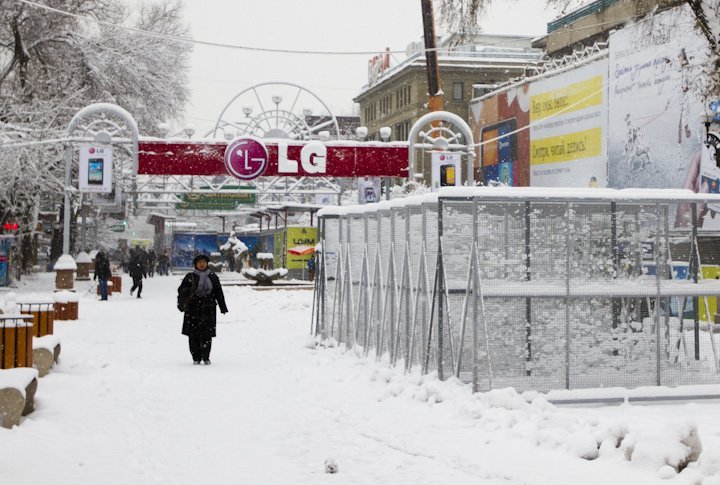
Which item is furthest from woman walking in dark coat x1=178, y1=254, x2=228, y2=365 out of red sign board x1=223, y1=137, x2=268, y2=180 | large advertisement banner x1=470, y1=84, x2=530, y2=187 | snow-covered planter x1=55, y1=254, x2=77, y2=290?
large advertisement banner x1=470, y1=84, x2=530, y2=187

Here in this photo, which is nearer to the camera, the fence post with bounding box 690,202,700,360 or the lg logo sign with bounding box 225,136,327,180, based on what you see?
the fence post with bounding box 690,202,700,360

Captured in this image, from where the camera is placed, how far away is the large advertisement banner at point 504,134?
64.7m

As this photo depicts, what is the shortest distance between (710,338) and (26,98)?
31.6 m

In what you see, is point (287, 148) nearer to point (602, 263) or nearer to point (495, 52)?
point (602, 263)

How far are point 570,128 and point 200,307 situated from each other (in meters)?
42.2

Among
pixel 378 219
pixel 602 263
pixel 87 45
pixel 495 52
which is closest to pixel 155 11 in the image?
pixel 87 45

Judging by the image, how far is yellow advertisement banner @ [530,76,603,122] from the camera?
5212 centimetres

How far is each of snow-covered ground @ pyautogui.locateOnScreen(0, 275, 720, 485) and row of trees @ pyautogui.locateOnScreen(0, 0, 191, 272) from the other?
73.3 feet

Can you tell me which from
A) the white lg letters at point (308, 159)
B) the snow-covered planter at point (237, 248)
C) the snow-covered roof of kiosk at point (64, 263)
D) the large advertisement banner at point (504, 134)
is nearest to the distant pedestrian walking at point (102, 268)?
the snow-covered roof of kiosk at point (64, 263)

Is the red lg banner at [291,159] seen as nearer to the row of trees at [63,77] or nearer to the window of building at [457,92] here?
the row of trees at [63,77]

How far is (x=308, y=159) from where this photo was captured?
31000 millimetres

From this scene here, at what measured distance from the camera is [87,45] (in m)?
42.1

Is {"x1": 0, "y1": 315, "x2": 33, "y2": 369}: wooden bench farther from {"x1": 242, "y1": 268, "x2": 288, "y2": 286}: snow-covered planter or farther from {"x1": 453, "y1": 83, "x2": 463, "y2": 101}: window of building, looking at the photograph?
{"x1": 453, "y1": 83, "x2": 463, "y2": 101}: window of building

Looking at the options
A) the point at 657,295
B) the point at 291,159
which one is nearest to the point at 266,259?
the point at 291,159
